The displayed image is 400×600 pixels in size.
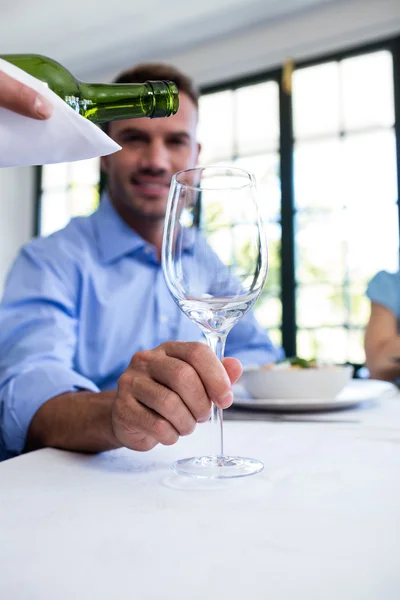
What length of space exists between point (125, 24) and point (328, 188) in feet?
5.41

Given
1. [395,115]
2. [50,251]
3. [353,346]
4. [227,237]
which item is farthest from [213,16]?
[227,237]

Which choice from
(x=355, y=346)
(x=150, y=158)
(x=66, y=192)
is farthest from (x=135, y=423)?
(x=66, y=192)

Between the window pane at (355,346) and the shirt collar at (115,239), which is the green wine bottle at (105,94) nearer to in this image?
the shirt collar at (115,239)

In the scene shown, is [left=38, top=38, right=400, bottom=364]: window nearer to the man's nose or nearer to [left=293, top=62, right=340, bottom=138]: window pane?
[left=293, top=62, right=340, bottom=138]: window pane

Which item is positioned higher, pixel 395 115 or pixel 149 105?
pixel 395 115

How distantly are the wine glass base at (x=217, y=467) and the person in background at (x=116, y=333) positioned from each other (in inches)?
1.0

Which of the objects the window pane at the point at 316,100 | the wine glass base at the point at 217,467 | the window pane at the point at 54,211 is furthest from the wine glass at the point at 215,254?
the window pane at the point at 54,211

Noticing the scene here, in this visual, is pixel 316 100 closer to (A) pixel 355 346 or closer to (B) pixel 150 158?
(A) pixel 355 346

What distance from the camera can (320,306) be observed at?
132 inches

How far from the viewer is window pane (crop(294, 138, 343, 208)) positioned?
3.29 metres

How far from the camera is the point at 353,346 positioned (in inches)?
128

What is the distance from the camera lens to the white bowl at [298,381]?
0.73m

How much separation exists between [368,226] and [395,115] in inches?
24.7

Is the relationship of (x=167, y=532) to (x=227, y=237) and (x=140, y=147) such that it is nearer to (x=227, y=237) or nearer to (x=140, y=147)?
(x=227, y=237)
